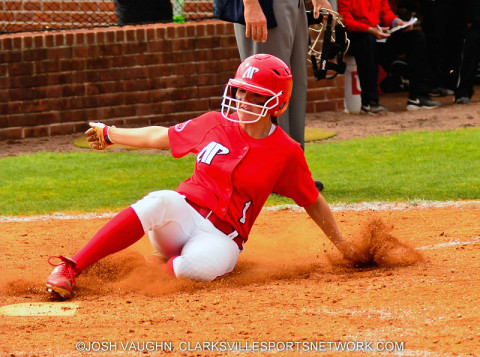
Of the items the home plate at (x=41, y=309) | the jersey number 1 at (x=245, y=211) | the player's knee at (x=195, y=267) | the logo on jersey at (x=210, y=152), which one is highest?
the logo on jersey at (x=210, y=152)

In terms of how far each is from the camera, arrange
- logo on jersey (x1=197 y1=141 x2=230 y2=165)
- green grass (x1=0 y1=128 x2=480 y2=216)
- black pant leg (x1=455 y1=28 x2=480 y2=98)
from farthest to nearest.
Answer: black pant leg (x1=455 y1=28 x2=480 y2=98)
green grass (x1=0 y1=128 x2=480 y2=216)
logo on jersey (x1=197 y1=141 x2=230 y2=165)

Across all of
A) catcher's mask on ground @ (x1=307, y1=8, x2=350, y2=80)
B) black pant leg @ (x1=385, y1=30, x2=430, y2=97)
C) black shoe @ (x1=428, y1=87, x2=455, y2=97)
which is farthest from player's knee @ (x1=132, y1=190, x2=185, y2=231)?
black shoe @ (x1=428, y1=87, x2=455, y2=97)

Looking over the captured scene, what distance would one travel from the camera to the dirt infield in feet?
11.7

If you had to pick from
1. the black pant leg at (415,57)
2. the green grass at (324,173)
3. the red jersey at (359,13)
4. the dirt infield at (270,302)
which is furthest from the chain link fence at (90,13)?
the dirt infield at (270,302)

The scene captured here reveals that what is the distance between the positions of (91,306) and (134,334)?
0.61 meters

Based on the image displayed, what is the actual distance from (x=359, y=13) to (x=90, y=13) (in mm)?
3930

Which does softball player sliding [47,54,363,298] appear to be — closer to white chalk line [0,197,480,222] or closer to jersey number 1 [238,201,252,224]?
jersey number 1 [238,201,252,224]

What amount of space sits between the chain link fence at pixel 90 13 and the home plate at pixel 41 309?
7365 mm

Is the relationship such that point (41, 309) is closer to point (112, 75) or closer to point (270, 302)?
point (270, 302)

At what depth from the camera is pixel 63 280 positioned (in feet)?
14.2

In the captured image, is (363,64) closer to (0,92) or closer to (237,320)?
(0,92)

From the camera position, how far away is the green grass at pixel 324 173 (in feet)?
23.4

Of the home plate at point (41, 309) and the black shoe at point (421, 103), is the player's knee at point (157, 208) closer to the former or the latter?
the home plate at point (41, 309)

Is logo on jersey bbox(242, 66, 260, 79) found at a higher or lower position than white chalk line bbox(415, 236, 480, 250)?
higher
